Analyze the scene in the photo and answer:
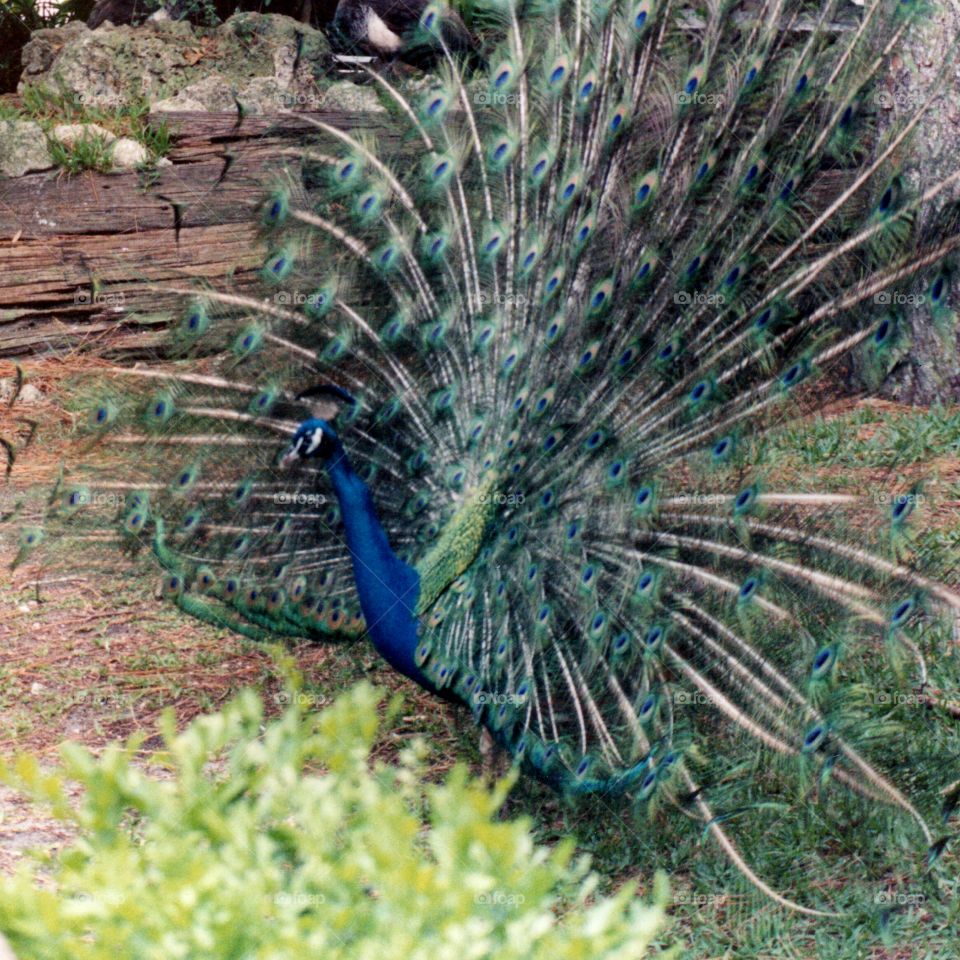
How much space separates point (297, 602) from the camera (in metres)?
4.01

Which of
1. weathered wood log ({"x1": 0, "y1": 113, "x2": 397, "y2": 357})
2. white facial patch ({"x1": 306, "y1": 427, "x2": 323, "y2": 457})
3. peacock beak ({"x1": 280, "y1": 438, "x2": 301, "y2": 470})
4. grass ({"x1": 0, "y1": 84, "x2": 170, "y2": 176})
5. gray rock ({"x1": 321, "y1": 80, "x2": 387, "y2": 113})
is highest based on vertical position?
white facial patch ({"x1": 306, "y1": 427, "x2": 323, "y2": 457})

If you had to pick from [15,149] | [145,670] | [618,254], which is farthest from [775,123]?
[15,149]

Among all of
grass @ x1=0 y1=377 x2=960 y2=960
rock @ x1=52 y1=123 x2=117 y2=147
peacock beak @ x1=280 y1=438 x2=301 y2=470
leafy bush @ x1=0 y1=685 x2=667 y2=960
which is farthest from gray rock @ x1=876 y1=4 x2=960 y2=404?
leafy bush @ x1=0 y1=685 x2=667 y2=960

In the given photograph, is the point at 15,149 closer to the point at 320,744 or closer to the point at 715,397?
the point at 715,397

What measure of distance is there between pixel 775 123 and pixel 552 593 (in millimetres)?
1535

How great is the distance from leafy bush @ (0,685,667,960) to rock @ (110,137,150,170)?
6.61 metres

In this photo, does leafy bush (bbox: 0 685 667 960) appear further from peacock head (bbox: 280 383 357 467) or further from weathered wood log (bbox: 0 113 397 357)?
weathered wood log (bbox: 0 113 397 357)

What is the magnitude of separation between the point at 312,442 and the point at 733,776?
1518mm

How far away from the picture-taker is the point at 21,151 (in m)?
7.94

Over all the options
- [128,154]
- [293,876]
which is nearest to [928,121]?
[128,154]

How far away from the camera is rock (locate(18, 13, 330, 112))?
8.32 meters

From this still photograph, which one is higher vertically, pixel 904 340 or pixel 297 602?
pixel 904 340

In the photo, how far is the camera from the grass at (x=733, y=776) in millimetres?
3457

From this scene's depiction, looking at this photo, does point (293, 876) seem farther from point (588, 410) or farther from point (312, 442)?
point (588, 410)
